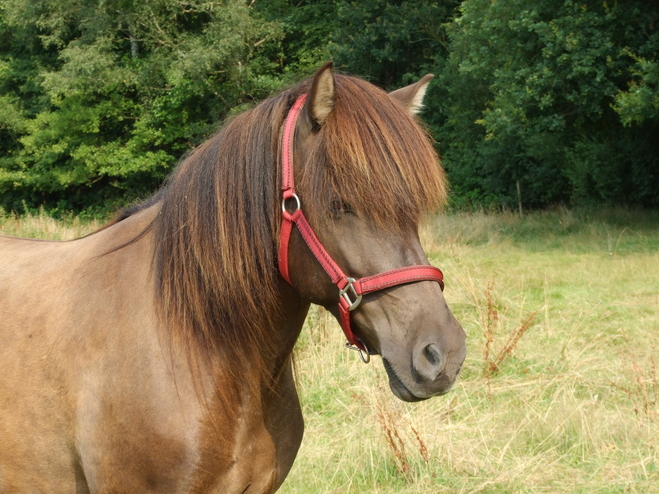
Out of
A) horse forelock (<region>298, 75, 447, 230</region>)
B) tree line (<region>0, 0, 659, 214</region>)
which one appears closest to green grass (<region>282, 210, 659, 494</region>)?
horse forelock (<region>298, 75, 447, 230</region>)

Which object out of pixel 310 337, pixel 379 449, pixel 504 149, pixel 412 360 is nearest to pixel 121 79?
pixel 504 149

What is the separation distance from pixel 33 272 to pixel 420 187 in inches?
63.4

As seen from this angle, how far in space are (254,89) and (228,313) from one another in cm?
2187

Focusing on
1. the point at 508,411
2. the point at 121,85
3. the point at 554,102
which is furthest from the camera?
the point at 121,85

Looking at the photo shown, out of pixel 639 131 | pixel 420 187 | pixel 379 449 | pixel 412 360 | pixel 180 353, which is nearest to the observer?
pixel 412 360

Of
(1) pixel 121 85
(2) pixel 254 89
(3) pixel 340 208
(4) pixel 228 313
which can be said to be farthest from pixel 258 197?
(1) pixel 121 85

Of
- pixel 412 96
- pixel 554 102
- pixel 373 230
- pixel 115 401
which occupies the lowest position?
pixel 554 102

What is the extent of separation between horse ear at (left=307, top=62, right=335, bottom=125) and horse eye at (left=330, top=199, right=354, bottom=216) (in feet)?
0.93

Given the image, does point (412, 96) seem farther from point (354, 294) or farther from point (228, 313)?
point (228, 313)

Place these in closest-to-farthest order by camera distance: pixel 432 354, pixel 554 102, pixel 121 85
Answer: pixel 432 354
pixel 554 102
pixel 121 85

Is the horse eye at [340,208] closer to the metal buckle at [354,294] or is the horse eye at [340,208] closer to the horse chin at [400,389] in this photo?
the metal buckle at [354,294]

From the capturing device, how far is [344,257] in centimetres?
199

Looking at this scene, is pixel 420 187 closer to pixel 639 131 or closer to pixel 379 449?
pixel 379 449

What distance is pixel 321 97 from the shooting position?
206cm
